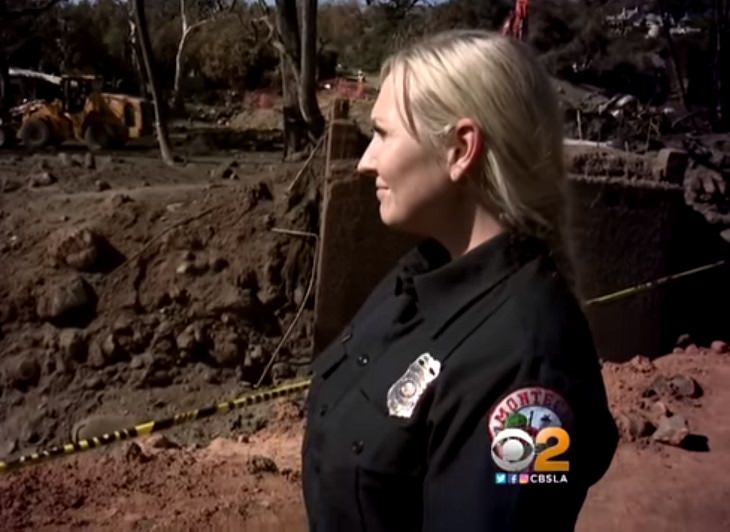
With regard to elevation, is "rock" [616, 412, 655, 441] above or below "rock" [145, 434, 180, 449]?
above

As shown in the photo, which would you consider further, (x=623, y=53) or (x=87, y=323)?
(x=623, y=53)

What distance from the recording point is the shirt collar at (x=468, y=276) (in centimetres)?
165

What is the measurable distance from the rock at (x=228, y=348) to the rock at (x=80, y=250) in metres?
1.08

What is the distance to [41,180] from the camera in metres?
9.98

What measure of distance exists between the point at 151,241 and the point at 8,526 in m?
3.19

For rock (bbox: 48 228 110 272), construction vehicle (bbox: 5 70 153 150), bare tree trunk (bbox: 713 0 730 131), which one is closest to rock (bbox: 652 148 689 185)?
rock (bbox: 48 228 110 272)

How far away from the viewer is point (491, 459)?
4.90ft

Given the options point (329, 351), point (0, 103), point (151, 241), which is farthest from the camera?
point (0, 103)

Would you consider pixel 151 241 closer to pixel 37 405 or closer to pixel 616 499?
pixel 37 405

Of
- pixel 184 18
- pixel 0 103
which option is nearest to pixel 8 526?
pixel 0 103

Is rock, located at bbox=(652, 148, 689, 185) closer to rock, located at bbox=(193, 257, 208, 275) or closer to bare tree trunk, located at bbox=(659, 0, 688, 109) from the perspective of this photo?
rock, located at bbox=(193, 257, 208, 275)

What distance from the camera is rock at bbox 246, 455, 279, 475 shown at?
5.56m

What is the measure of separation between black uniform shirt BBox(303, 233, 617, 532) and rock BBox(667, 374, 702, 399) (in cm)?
531

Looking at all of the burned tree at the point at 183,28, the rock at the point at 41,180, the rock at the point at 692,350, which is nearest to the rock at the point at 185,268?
the rock at the point at 41,180
